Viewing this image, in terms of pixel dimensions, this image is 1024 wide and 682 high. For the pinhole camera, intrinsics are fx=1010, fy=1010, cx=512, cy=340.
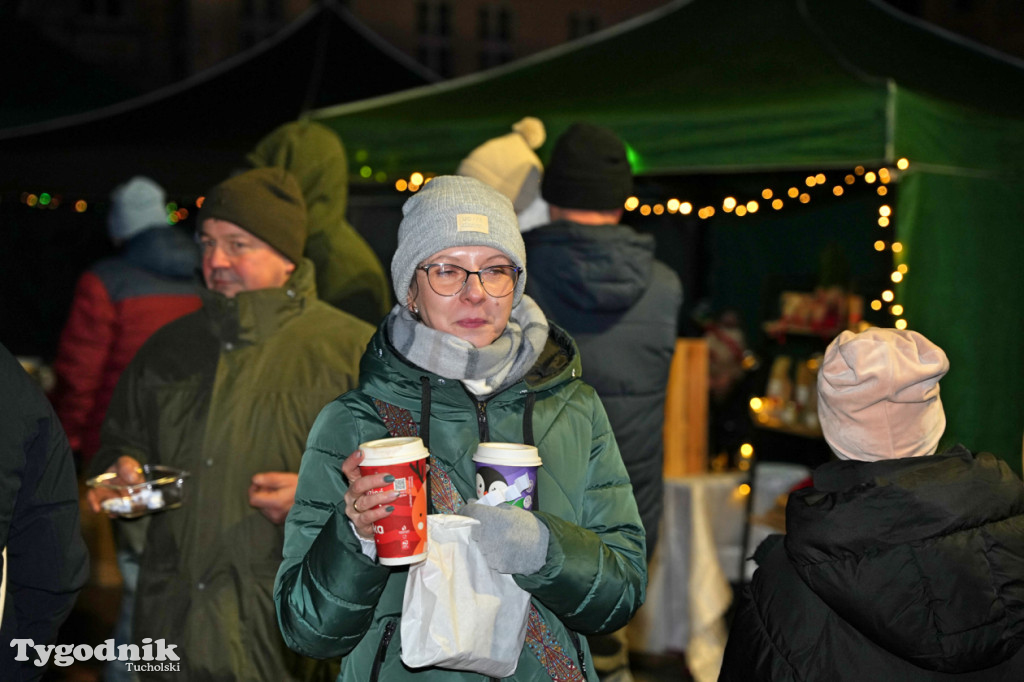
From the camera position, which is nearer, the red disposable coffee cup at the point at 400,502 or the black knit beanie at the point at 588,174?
the red disposable coffee cup at the point at 400,502

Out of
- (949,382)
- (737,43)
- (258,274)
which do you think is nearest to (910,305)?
(949,382)

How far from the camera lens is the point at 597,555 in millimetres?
1817

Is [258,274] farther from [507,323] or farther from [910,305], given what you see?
[910,305]

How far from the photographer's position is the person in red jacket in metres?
4.52

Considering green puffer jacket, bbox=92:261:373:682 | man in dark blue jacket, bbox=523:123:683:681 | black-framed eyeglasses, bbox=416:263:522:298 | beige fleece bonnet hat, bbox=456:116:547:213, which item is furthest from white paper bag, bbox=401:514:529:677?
beige fleece bonnet hat, bbox=456:116:547:213

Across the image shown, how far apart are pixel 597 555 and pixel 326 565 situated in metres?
0.48

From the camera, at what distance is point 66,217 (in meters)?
10.6

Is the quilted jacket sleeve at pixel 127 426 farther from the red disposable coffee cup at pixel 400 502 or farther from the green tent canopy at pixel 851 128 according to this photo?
the green tent canopy at pixel 851 128

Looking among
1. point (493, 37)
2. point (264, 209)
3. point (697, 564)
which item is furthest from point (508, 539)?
point (493, 37)

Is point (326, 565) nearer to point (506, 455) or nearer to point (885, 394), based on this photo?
point (506, 455)

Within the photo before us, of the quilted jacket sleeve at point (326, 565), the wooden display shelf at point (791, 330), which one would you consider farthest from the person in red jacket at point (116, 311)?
the wooden display shelf at point (791, 330)

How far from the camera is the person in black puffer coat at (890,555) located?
1829 mm

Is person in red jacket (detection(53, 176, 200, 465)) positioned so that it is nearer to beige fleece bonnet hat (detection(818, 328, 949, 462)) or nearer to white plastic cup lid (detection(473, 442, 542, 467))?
white plastic cup lid (detection(473, 442, 542, 467))

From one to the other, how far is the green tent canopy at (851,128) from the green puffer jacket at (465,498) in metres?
2.97
